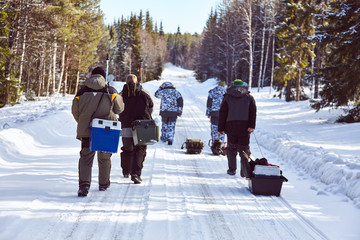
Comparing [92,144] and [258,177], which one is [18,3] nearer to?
[92,144]

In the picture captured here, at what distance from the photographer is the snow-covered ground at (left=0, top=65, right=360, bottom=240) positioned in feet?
13.4

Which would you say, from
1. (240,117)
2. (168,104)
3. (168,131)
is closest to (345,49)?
(168,104)

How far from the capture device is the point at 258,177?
5.84m

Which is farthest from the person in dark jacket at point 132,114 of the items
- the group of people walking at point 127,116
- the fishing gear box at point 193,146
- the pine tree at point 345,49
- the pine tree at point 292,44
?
the pine tree at point 292,44

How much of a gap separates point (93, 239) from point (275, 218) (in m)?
2.61

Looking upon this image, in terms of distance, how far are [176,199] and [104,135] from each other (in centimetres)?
160

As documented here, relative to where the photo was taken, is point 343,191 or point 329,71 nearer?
point 343,191

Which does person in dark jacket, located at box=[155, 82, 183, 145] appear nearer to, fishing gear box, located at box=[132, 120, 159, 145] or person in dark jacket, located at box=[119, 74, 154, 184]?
person in dark jacket, located at box=[119, 74, 154, 184]

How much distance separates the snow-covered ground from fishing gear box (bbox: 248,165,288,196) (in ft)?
0.40

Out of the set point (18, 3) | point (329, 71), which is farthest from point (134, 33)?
point (329, 71)

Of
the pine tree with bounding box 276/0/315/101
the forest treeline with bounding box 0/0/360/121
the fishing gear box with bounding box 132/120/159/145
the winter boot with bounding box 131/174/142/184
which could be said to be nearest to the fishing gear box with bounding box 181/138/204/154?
the forest treeline with bounding box 0/0/360/121

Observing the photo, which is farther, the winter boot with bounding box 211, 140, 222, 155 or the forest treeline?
the forest treeline

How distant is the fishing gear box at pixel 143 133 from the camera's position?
20.2 ft

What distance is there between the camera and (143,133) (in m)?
6.17
